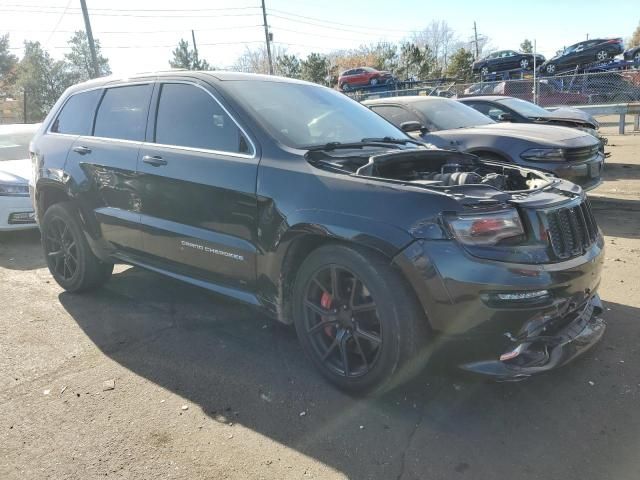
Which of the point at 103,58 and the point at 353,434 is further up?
the point at 103,58

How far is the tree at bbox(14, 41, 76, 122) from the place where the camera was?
44812 mm

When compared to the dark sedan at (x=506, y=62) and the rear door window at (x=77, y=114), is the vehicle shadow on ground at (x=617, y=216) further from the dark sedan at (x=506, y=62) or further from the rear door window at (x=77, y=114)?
the dark sedan at (x=506, y=62)


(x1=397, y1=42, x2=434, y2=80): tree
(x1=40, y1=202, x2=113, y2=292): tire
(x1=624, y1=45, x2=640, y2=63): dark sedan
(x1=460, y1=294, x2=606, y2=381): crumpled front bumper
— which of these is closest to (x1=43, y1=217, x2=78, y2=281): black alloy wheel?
(x1=40, y1=202, x2=113, y2=292): tire

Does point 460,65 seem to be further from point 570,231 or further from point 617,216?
point 570,231

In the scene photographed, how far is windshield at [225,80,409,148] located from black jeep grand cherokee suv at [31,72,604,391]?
0.02m

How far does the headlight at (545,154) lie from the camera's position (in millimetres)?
6676

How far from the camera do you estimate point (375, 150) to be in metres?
3.70

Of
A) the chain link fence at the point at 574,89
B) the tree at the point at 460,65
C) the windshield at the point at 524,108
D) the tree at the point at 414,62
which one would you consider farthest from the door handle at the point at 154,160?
the tree at the point at 414,62

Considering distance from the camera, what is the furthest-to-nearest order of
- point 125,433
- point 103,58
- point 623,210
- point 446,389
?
point 103,58, point 623,210, point 446,389, point 125,433

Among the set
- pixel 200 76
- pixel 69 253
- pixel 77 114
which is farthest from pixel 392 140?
pixel 69 253

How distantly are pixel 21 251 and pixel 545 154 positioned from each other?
22.0 feet

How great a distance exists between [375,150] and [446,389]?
5.34ft

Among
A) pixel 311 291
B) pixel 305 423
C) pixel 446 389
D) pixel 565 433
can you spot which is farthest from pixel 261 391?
pixel 565 433

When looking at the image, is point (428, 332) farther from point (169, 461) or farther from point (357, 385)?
point (169, 461)
